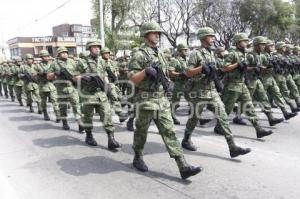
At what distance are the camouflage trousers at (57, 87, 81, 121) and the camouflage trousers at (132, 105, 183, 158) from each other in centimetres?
360

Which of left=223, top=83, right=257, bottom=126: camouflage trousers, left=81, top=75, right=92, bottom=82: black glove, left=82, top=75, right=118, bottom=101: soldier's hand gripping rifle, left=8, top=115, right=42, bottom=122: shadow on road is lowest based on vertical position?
left=8, top=115, right=42, bottom=122: shadow on road

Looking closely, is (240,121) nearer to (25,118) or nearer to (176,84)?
(176,84)

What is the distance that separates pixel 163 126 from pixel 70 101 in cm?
427

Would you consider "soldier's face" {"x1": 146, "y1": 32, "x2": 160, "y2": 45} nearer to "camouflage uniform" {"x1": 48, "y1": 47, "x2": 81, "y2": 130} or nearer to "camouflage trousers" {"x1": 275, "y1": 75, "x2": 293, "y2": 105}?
"camouflage uniform" {"x1": 48, "y1": 47, "x2": 81, "y2": 130}

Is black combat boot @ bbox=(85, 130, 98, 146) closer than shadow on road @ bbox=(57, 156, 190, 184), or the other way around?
shadow on road @ bbox=(57, 156, 190, 184)

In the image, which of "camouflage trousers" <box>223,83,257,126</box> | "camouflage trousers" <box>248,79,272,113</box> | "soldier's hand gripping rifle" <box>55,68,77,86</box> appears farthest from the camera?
"soldier's hand gripping rifle" <box>55,68,77,86</box>

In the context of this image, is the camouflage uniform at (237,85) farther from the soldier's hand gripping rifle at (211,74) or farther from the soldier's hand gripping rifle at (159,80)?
the soldier's hand gripping rifle at (159,80)

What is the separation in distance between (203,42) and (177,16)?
91.0 ft

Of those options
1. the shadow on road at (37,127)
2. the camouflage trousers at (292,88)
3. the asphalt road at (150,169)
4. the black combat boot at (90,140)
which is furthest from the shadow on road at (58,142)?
the camouflage trousers at (292,88)

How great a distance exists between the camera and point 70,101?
8.81 metres

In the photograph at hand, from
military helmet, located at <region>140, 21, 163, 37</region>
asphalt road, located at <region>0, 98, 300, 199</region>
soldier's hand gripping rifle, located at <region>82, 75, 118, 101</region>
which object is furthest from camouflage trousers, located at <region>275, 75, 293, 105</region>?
military helmet, located at <region>140, 21, 163, 37</region>

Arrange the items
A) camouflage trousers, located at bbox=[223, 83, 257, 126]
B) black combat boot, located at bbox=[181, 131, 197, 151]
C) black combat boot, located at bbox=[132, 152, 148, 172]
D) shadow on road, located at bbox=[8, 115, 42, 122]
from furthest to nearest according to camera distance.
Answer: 1. shadow on road, located at bbox=[8, 115, 42, 122]
2. camouflage trousers, located at bbox=[223, 83, 257, 126]
3. black combat boot, located at bbox=[181, 131, 197, 151]
4. black combat boot, located at bbox=[132, 152, 148, 172]

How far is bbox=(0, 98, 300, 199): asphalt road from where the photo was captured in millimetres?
4660

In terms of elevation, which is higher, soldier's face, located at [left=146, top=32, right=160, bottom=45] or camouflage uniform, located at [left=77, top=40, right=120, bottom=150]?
soldier's face, located at [left=146, top=32, right=160, bottom=45]
